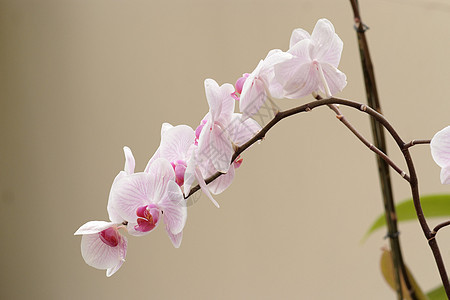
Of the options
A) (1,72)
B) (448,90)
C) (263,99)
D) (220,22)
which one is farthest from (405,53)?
(1,72)

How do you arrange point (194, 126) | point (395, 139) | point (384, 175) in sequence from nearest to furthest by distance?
1. point (395, 139)
2. point (384, 175)
3. point (194, 126)

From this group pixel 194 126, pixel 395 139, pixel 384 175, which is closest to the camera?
pixel 395 139

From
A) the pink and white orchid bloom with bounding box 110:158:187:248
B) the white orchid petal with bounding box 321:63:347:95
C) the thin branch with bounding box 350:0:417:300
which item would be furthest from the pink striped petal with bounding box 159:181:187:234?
the thin branch with bounding box 350:0:417:300

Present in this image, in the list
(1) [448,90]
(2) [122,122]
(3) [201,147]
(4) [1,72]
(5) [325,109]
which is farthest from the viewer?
(4) [1,72]

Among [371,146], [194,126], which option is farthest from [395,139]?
[194,126]

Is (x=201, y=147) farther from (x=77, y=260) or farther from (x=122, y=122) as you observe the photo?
(x=77, y=260)

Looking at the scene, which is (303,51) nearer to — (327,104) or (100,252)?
(327,104)

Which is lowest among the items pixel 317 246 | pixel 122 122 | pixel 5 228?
pixel 317 246

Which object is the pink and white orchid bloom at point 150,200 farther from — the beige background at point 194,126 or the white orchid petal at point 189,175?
the beige background at point 194,126
